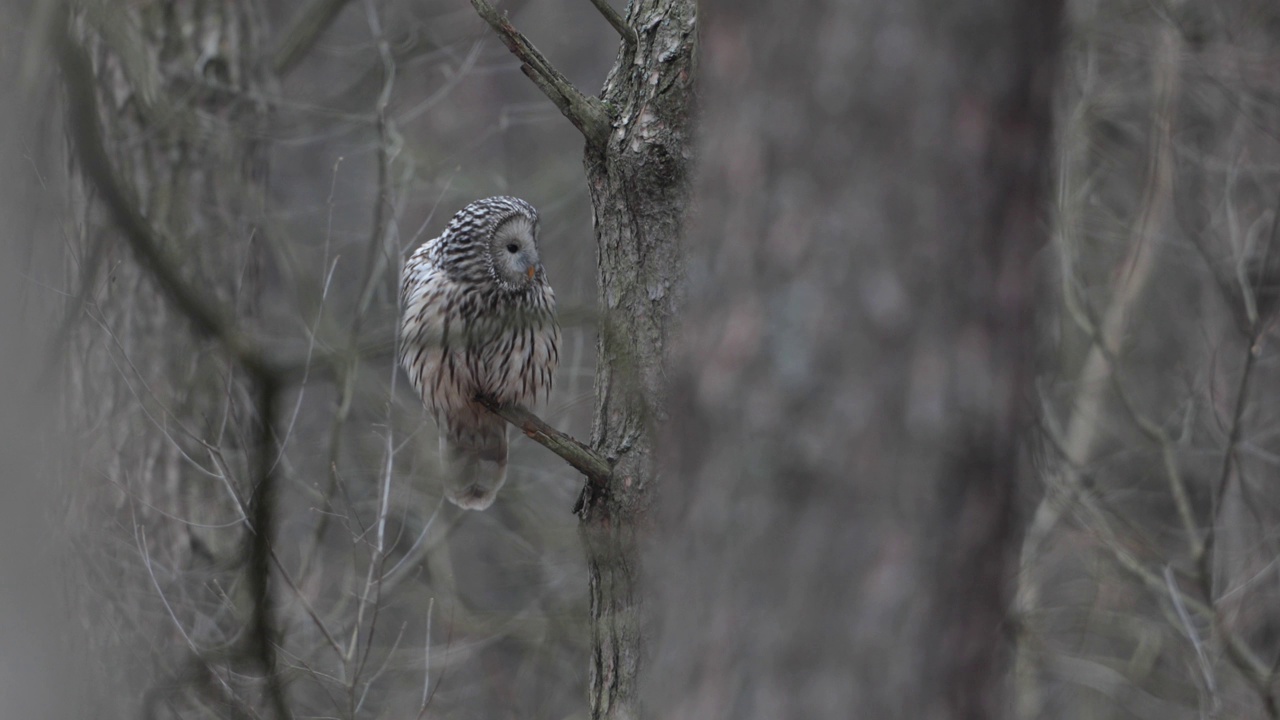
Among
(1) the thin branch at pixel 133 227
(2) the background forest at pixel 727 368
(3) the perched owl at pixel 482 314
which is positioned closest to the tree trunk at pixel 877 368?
(2) the background forest at pixel 727 368

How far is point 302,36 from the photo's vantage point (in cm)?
639

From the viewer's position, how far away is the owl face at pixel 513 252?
452 centimetres

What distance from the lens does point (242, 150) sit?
19.9 feet

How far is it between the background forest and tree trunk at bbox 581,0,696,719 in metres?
0.01

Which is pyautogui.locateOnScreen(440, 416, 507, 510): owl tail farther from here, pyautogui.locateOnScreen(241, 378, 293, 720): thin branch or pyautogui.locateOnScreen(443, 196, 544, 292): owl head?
pyautogui.locateOnScreen(241, 378, 293, 720): thin branch

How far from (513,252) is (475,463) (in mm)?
1077

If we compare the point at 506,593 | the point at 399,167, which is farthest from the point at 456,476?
the point at 506,593

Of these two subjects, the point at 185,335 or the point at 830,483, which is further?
the point at 185,335

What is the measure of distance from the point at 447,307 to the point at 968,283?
301cm

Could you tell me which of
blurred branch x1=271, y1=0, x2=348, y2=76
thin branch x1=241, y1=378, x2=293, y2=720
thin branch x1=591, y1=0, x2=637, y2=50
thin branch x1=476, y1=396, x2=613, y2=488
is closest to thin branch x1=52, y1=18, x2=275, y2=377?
thin branch x1=241, y1=378, x2=293, y2=720

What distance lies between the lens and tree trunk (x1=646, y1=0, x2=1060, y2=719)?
1.93m

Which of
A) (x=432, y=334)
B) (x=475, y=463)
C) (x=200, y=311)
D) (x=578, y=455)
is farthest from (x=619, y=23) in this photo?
(x=475, y=463)

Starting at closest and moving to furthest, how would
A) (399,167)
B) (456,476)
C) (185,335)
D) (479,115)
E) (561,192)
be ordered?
(456,476) < (185,335) < (561,192) < (399,167) < (479,115)

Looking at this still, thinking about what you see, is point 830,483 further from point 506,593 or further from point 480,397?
point 506,593
